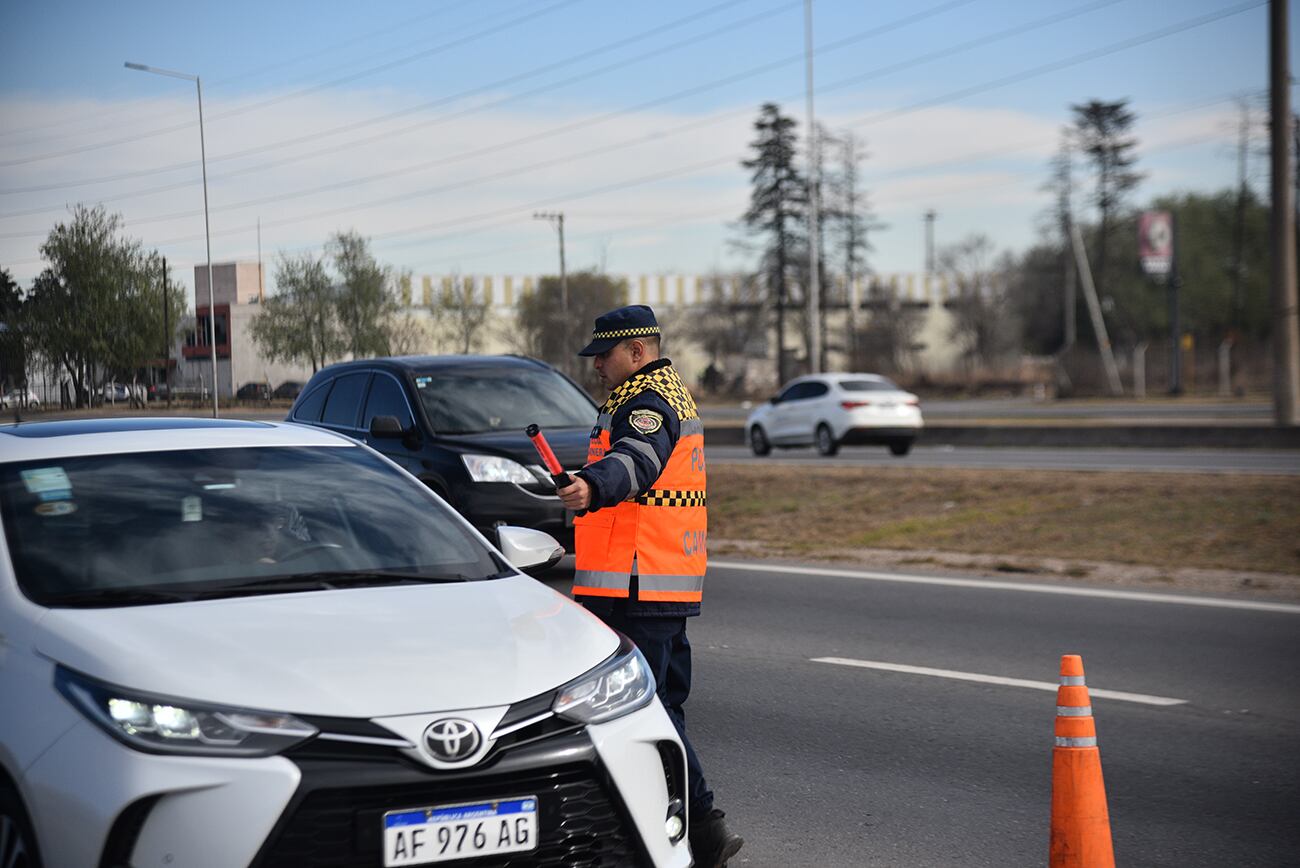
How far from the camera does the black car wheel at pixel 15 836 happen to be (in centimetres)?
341

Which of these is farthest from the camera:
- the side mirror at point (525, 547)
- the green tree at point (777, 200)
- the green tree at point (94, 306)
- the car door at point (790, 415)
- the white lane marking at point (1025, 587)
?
the green tree at point (777, 200)

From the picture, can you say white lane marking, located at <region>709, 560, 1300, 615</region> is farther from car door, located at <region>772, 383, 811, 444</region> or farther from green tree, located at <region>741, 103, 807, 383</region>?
green tree, located at <region>741, 103, 807, 383</region>

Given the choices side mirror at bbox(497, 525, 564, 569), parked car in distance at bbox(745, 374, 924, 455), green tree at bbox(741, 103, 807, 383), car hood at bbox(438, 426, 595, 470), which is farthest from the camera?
green tree at bbox(741, 103, 807, 383)

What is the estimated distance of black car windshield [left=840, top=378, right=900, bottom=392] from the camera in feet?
90.2

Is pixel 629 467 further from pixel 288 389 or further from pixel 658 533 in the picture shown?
pixel 288 389

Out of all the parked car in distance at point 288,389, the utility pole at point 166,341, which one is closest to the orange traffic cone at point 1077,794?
the utility pole at point 166,341

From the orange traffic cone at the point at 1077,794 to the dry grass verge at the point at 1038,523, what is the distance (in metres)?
7.62

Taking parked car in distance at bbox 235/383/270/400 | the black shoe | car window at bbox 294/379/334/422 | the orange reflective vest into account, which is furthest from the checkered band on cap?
parked car in distance at bbox 235/383/270/400

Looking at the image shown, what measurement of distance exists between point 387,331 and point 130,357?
427 cm

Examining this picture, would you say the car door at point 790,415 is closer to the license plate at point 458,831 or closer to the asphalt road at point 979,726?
the asphalt road at point 979,726

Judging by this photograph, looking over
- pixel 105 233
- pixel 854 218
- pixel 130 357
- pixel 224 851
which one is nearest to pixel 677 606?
pixel 224 851

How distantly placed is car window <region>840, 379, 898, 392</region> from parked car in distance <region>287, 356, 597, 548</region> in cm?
1562

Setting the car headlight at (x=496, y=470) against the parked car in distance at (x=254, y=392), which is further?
the parked car in distance at (x=254, y=392)

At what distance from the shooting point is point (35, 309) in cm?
1362
